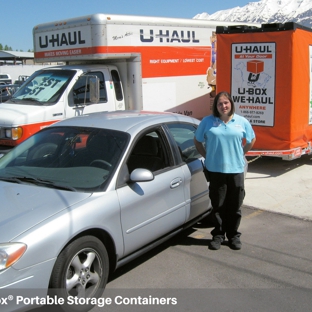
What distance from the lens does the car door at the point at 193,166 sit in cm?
517

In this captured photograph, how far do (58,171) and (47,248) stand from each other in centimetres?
118

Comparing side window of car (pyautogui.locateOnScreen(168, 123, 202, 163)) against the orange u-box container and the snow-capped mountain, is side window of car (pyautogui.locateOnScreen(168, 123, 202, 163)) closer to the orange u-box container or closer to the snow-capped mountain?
the orange u-box container

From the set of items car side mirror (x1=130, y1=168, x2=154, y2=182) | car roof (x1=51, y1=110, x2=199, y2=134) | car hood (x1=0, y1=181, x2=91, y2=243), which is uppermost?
car roof (x1=51, y1=110, x2=199, y2=134)

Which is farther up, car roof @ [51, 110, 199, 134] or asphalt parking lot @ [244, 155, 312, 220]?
car roof @ [51, 110, 199, 134]

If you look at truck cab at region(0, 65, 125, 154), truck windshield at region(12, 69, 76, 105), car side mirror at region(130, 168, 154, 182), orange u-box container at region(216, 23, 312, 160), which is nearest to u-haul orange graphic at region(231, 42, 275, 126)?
orange u-box container at region(216, 23, 312, 160)

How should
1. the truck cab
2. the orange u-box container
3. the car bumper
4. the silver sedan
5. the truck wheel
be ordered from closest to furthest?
the car bumper → the silver sedan → the truck wheel → the truck cab → the orange u-box container

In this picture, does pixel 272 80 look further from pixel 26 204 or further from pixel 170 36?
pixel 26 204

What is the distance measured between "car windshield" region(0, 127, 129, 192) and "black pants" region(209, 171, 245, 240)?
46.8 inches

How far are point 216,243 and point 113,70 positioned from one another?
19.5ft

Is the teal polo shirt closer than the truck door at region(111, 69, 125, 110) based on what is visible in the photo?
Yes

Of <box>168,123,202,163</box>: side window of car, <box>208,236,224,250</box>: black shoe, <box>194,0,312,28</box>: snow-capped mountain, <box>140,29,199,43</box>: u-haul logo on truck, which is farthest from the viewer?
<box>194,0,312,28</box>: snow-capped mountain

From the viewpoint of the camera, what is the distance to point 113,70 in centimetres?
1007

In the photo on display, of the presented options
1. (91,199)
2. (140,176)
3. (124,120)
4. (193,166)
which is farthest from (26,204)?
(193,166)

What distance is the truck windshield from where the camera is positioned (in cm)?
884
